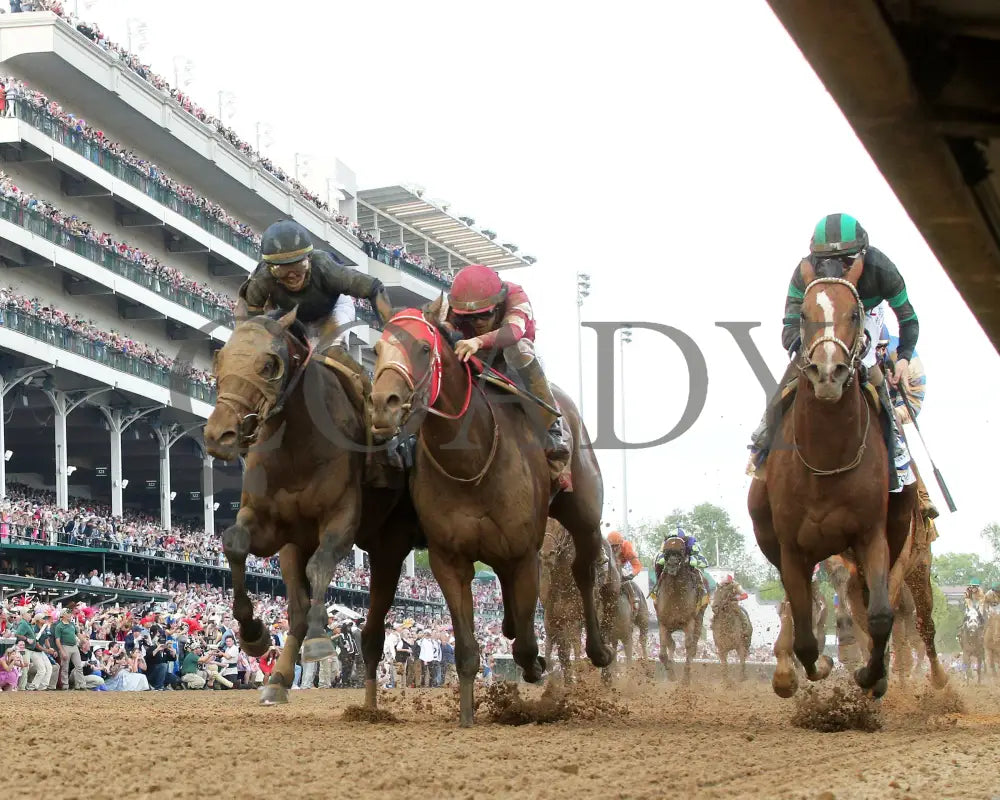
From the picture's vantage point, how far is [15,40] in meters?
37.8

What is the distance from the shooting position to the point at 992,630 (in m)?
29.0

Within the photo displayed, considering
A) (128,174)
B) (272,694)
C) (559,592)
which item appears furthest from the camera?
(128,174)

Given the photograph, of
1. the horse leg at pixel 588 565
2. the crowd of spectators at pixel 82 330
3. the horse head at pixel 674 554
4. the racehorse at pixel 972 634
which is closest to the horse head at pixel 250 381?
the horse leg at pixel 588 565

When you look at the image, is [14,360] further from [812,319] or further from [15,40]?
[812,319]

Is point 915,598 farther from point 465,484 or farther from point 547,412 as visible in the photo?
point 465,484

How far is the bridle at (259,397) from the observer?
25.8ft

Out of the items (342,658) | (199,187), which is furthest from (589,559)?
(199,187)

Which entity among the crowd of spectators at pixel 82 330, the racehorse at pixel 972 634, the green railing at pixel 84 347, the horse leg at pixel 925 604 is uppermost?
the crowd of spectators at pixel 82 330

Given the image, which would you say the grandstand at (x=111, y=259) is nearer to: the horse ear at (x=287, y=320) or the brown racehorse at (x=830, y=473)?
the horse ear at (x=287, y=320)

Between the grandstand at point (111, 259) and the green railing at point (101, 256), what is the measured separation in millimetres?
64

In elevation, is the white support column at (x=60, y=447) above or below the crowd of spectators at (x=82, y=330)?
below

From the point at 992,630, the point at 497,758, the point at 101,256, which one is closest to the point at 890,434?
the point at 497,758

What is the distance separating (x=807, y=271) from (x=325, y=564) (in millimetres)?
3339

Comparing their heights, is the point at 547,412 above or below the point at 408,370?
below
